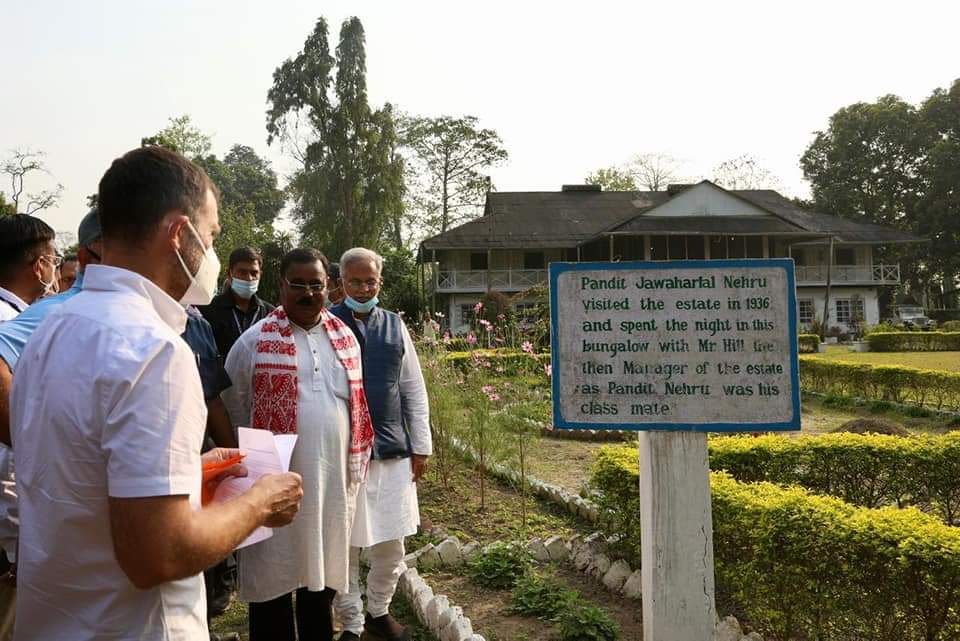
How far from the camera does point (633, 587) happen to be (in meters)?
3.93

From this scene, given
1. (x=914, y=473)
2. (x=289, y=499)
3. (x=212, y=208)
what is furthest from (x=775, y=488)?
(x=212, y=208)

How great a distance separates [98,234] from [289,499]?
3.38 ft

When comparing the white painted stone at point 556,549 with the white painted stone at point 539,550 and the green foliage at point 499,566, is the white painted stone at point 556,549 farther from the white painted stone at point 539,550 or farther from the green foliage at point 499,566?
the green foliage at point 499,566

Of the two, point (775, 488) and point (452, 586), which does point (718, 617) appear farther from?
point (452, 586)

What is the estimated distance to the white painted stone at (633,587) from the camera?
12.8 feet

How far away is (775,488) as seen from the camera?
3771mm

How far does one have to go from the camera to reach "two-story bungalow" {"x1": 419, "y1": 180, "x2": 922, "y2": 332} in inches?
1151

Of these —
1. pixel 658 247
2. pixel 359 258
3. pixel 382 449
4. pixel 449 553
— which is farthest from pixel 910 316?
pixel 382 449

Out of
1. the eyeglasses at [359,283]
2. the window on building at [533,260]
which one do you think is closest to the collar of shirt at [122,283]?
the eyeglasses at [359,283]

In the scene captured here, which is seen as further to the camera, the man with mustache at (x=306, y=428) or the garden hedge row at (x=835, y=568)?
the man with mustache at (x=306, y=428)

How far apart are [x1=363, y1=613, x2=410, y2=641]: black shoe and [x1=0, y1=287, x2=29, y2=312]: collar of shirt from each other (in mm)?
2037

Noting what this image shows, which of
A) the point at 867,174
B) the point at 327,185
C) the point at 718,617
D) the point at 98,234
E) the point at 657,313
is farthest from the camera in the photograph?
the point at 867,174

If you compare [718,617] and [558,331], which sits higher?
[558,331]

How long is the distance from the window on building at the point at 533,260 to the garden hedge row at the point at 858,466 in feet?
85.2
